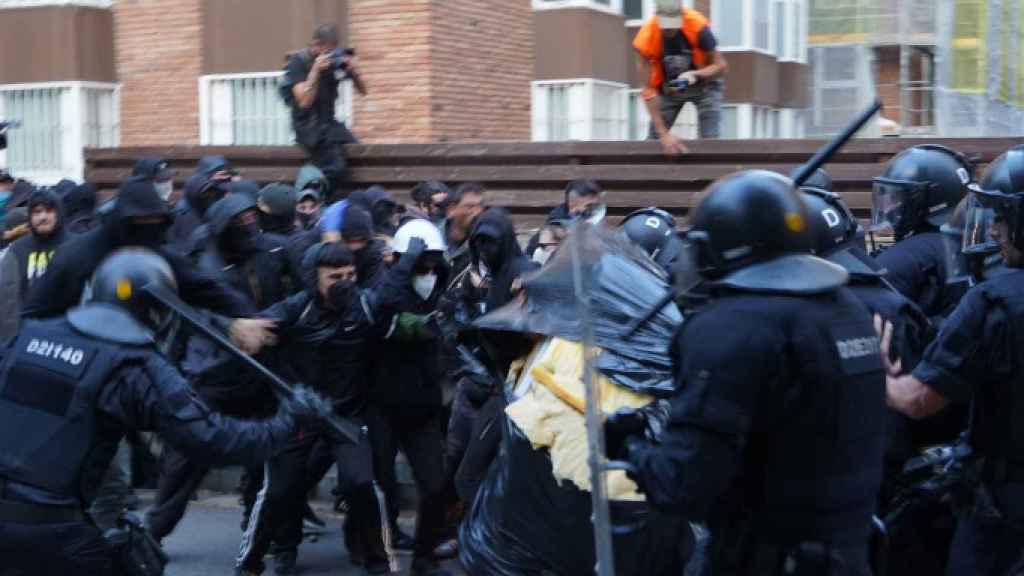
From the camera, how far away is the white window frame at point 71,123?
16.5m

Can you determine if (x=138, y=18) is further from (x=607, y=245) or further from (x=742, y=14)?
(x=607, y=245)

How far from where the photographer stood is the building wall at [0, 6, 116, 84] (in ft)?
Answer: 54.2

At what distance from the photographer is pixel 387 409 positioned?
297 inches

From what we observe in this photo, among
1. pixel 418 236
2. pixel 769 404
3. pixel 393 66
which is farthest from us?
Result: pixel 393 66

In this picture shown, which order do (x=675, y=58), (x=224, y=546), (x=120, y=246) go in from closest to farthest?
(x=120, y=246)
(x=224, y=546)
(x=675, y=58)

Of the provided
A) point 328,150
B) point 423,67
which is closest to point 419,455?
point 328,150

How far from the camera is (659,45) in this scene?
11.0 m

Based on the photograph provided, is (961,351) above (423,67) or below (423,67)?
below

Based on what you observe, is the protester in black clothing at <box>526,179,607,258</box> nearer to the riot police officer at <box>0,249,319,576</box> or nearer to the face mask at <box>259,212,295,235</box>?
the face mask at <box>259,212,295,235</box>

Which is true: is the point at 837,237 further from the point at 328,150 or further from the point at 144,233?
the point at 328,150

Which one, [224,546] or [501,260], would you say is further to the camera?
[224,546]

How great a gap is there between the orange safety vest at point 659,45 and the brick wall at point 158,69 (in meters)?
6.61

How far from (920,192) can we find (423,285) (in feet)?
8.02

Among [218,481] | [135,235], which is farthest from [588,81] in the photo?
[135,235]
